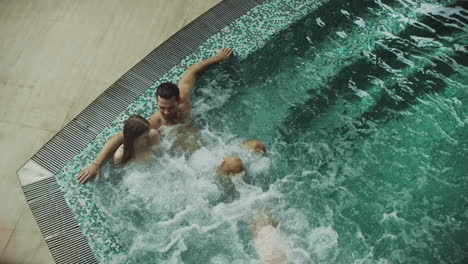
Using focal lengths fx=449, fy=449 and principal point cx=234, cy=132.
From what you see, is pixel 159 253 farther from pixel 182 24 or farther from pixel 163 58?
pixel 182 24

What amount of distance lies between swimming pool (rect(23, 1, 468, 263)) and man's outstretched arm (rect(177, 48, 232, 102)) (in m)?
0.10

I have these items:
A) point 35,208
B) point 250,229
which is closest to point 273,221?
point 250,229

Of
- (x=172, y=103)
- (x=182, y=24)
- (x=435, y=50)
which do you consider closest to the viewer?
(x=172, y=103)

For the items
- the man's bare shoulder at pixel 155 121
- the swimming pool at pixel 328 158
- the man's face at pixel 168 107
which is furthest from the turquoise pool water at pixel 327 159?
the man's face at pixel 168 107

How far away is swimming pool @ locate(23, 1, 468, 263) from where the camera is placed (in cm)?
271

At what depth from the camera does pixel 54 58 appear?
3.66 meters

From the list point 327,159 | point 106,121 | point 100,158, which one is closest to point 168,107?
point 100,158

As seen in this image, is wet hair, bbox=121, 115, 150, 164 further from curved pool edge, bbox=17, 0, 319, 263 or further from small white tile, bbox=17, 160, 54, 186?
small white tile, bbox=17, 160, 54, 186

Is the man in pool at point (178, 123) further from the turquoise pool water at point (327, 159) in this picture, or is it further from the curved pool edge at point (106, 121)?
the curved pool edge at point (106, 121)

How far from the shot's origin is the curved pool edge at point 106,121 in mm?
2740

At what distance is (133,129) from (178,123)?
1.41 feet

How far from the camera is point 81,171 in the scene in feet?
9.58

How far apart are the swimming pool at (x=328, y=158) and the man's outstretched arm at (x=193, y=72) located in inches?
A: 3.9

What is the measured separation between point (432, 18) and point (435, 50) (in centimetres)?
35
